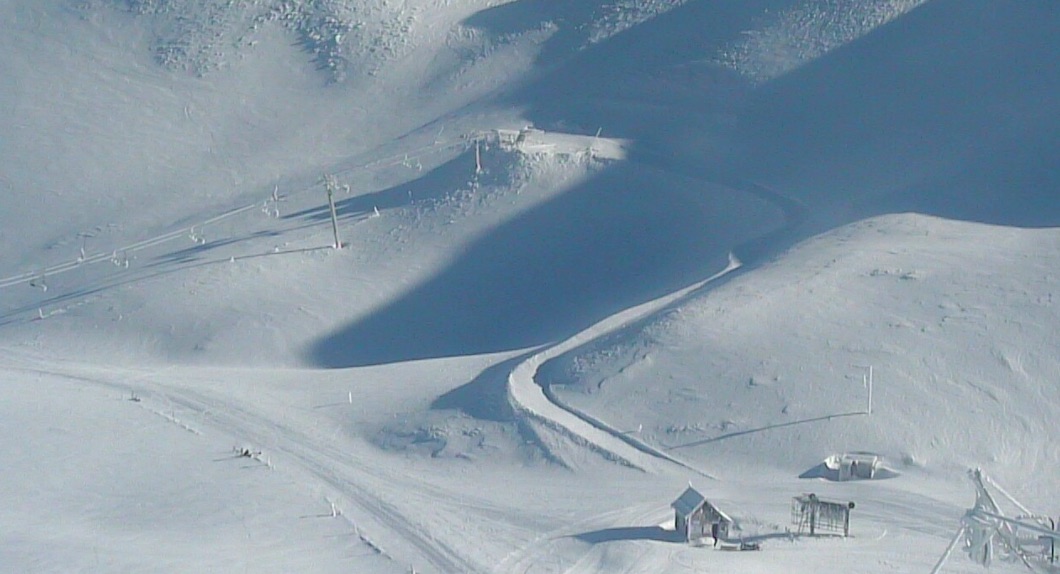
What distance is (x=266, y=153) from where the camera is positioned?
59969 millimetres

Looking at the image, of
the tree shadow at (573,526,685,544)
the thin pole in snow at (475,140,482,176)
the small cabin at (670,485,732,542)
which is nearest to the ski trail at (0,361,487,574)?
the tree shadow at (573,526,685,544)

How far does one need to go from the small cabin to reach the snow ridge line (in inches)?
145

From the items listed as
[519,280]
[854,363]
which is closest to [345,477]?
[854,363]

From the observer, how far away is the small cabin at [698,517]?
90.3 feet

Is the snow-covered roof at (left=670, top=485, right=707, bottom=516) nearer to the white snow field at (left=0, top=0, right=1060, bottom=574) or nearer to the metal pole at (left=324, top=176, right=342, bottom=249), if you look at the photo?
the white snow field at (left=0, top=0, right=1060, bottom=574)

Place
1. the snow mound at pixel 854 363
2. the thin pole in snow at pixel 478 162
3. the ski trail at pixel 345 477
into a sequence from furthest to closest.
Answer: the thin pole in snow at pixel 478 162
the snow mound at pixel 854 363
the ski trail at pixel 345 477

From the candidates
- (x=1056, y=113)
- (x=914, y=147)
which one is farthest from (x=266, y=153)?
(x=1056, y=113)

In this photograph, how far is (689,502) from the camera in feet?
91.0

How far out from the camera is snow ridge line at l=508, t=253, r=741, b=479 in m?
32.5

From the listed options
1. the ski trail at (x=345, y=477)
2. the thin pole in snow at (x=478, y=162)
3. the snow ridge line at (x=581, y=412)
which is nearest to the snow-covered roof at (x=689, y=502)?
the snow ridge line at (x=581, y=412)

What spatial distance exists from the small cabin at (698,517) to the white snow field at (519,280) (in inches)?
23.8

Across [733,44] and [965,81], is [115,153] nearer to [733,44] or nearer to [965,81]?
[733,44]

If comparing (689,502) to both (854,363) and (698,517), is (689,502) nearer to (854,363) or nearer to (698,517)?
(698,517)

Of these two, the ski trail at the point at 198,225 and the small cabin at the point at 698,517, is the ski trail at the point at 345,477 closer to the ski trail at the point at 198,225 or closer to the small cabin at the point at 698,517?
the small cabin at the point at 698,517
